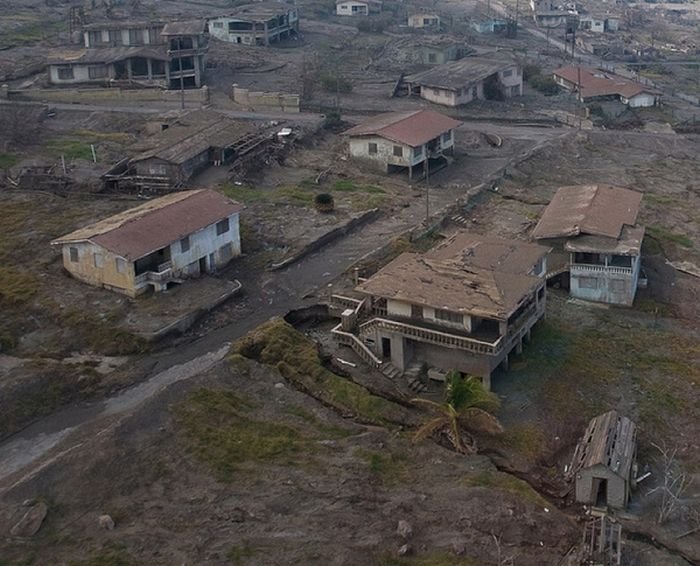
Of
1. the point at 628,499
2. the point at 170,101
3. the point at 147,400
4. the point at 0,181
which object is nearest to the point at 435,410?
the point at 628,499

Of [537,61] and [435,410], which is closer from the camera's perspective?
[435,410]

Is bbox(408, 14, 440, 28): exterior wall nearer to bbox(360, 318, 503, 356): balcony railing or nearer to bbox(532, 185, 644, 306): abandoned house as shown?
bbox(532, 185, 644, 306): abandoned house

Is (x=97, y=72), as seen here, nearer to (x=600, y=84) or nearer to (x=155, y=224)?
(x=155, y=224)

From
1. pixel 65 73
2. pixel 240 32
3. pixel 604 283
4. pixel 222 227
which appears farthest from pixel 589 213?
pixel 240 32

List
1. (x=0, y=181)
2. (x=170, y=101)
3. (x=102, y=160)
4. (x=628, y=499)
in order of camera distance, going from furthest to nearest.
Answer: (x=170, y=101) < (x=102, y=160) < (x=0, y=181) < (x=628, y=499)

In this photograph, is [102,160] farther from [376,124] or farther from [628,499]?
[628,499]
